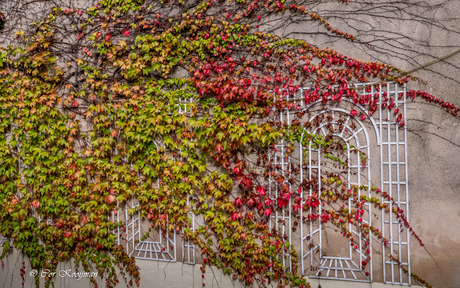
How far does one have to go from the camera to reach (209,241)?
3.06 metres

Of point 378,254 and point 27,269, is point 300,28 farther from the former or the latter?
point 27,269

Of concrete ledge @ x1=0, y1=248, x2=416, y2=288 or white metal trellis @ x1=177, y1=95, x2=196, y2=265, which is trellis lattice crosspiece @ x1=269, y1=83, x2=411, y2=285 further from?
white metal trellis @ x1=177, y1=95, x2=196, y2=265

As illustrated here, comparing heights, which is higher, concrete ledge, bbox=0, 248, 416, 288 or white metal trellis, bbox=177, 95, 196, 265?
white metal trellis, bbox=177, 95, 196, 265

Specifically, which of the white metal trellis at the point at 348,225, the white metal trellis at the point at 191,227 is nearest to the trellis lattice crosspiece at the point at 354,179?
the white metal trellis at the point at 348,225

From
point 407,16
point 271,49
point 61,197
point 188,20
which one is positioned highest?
point 188,20

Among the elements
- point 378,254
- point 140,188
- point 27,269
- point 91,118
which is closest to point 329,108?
point 378,254

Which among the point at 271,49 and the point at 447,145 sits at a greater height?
the point at 271,49

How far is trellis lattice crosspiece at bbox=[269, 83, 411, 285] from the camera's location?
264cm

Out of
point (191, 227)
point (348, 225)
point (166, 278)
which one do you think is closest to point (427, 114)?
point (348, 225)

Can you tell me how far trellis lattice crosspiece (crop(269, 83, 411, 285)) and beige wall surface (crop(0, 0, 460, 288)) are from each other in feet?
0.36

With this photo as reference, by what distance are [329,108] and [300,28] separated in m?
0.99

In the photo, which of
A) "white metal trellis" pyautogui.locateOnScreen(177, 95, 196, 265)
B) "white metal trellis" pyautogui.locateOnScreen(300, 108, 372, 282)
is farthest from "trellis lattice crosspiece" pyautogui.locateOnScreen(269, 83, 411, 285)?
"white metal trellis" pyautogui.locateOnScreen(177, 95, 196, 265)

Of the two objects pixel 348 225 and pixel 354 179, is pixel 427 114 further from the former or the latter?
pixel 348 225

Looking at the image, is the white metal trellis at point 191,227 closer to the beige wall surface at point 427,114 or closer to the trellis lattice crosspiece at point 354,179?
the trellis lattice crosspiece at point 354,179
